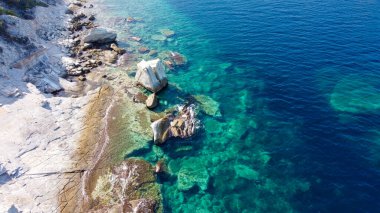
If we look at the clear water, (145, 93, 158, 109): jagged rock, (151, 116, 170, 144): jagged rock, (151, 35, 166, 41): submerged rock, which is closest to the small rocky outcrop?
(151, 116, 170, 144): jagged rock

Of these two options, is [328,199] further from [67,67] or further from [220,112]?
[67,67]

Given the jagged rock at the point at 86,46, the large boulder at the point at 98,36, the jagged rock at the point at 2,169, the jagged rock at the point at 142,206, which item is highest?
the large boulder at the point at 98,36

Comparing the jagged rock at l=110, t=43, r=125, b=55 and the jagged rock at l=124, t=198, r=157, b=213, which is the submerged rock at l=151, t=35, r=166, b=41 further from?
the jagged rock at l=124, t=198, r=157, b=213

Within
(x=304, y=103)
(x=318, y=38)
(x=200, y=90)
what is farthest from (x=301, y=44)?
(x=200, y=90)

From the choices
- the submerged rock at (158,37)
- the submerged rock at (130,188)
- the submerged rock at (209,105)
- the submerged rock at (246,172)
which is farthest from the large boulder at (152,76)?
the submerged rock at (246,172)

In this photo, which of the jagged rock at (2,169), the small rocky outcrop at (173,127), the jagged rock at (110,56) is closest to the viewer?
the jagged rock at (2,169)

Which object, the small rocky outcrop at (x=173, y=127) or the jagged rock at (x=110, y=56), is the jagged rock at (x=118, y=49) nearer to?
the jagged rock at (x=110, y=56)

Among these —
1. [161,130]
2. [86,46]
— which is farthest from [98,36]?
[161,130]
